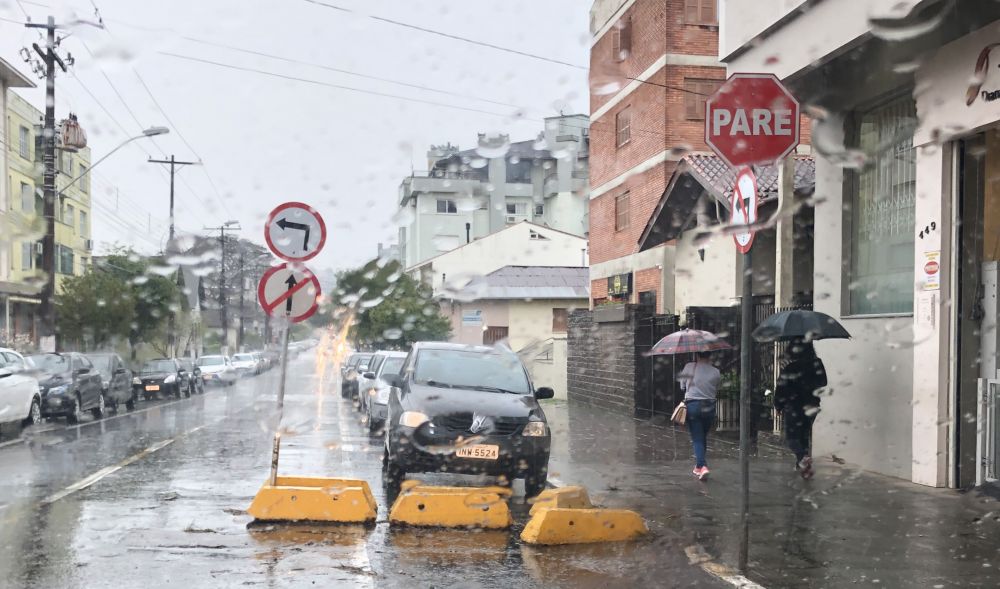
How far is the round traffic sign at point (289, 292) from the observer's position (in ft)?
30.8

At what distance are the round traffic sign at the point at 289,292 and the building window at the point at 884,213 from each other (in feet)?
21.4

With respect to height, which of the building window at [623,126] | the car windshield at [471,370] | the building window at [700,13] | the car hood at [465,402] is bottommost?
the car hood at [465,402]

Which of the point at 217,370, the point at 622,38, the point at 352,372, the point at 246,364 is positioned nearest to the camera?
the point at 622,38

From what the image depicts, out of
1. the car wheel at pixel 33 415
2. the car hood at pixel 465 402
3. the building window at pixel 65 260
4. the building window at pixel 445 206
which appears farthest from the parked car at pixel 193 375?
the car hood at pixel 465 402

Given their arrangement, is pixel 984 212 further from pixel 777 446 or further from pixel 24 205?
pixel 24 205

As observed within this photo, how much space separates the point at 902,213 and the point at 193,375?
29434 millimetres

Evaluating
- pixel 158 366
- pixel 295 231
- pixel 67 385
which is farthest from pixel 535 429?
pixel 158 366

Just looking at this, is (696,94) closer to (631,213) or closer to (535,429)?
(631,213)

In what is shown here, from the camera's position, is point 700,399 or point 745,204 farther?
point 700,399

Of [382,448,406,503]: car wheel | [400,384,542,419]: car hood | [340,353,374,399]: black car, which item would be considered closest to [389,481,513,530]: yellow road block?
[382,448,406,503]: car wheel

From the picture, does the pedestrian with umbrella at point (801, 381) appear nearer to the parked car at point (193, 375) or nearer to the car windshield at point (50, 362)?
the car windshield at point (50, 362)

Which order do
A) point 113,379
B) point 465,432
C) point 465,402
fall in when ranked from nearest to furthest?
point 465,432
point 465,402
point 113,379

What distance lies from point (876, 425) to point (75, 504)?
27.8 ft

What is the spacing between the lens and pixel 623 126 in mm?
27203
